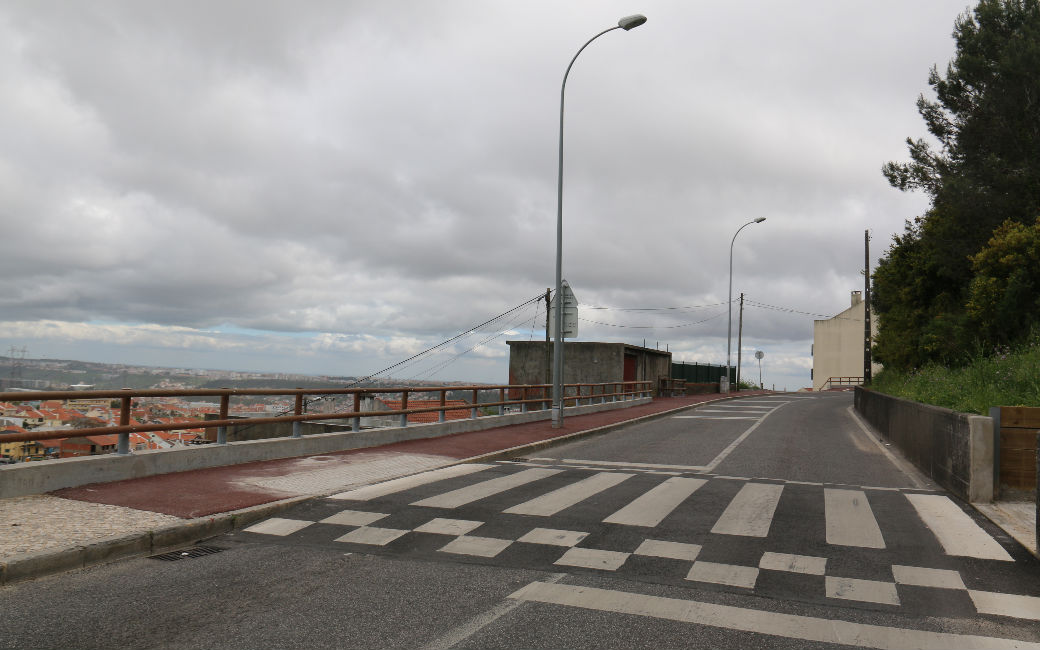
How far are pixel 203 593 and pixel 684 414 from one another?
76.8 feet

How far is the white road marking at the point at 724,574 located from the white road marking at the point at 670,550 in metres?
0.22

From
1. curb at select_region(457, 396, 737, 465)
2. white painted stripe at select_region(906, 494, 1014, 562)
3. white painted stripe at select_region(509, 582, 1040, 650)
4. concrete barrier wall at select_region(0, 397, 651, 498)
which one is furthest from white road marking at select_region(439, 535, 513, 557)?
curb at select_region(457, 396, 737, 465)

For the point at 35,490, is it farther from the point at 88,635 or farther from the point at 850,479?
the point at 850,479

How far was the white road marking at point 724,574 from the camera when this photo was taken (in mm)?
5222

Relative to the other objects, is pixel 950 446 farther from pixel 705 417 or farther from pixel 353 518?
pixel 705 417

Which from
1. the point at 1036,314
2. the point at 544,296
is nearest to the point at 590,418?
the point at 1036,314

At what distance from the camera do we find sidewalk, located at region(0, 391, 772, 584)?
5.54m

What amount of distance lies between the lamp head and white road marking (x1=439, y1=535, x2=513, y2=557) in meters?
14.6

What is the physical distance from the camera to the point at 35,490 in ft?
24.5

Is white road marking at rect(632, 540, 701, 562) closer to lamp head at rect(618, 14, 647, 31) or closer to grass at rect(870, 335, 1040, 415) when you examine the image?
grass at rect(870, 335, 1040, 415)

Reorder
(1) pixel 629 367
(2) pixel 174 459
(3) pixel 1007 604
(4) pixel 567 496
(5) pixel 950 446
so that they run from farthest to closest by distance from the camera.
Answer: (1) pixel 629 367 < (5) pixel 950 446 < (2) pixel 174 459 < (4) pixel 567 496 < (3) pixel 1007 604

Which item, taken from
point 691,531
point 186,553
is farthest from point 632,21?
point 186,553

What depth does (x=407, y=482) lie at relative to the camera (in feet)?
31.2

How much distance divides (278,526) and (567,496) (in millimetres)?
3506
